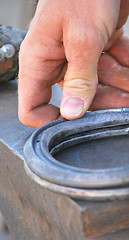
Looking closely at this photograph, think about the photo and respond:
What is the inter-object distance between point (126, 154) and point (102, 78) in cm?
47

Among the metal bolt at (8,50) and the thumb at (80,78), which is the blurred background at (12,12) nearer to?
the metal bolt at (8,50)

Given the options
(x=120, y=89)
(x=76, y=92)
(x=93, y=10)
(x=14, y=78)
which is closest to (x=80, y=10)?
(x=93, y=10)

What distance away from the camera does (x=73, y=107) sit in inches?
33.4

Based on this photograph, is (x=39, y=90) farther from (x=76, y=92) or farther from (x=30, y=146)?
(x=30, y=146)

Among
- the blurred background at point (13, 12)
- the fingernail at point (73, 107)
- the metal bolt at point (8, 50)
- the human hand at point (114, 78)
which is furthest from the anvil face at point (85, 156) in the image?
the blurred background at point (13, 12)

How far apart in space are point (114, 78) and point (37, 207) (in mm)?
511

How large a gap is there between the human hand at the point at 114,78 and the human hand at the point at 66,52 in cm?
13

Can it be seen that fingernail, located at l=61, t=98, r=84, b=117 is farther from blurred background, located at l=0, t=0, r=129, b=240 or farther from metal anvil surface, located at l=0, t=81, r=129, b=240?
blurred background, located at l=0, t=0, r=129, b=240

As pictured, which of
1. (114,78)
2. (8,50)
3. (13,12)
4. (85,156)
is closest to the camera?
(85,156)

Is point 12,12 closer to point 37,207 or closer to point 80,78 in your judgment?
point 80,78

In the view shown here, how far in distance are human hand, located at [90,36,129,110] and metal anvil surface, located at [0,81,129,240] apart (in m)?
0.24

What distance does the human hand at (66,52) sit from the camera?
2.82 feet

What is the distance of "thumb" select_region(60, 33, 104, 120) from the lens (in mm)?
851

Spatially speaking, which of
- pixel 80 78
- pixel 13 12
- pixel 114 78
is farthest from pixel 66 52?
pixel 13 12
